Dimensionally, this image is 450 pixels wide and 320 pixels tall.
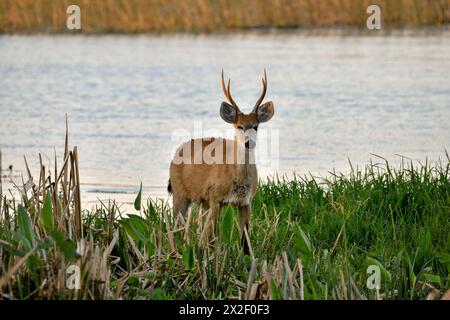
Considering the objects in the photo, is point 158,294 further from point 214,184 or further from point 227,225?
point 214,184

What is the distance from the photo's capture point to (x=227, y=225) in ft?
23.1

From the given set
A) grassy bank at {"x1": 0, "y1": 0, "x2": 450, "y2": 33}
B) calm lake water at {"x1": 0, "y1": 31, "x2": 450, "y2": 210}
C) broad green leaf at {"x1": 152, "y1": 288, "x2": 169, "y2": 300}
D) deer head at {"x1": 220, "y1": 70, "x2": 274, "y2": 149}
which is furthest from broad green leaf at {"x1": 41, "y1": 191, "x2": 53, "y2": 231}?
grassy bank at {"x1": 0, "y1": 0, "x2": 450, "y2": 33}

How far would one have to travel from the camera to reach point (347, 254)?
305 inches

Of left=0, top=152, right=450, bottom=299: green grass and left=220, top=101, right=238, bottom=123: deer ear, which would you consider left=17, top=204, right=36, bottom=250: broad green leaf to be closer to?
left=0, top=152, right=450, bottom=299: green grass

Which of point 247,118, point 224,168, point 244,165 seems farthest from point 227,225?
point 224,168

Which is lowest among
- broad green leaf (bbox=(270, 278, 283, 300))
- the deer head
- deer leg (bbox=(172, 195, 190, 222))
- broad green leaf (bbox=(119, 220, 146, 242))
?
deer leg (bbox=(172, 195, 190, 222))

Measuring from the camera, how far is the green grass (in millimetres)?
6254

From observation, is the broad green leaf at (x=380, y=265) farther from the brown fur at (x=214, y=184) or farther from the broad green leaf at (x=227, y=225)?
the brown fur at (x=214, y=184)

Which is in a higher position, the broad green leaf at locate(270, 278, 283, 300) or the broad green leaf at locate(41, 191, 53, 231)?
the broad green leaf at locate(41, 191, 53, 231)

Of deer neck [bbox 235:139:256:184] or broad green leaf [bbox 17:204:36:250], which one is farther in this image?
deer neck [bbox 235:139:256:184]

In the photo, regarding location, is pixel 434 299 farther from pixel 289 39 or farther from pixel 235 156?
pixel 289 39

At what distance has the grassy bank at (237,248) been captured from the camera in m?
6.25

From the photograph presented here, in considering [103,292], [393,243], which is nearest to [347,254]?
[393,243]

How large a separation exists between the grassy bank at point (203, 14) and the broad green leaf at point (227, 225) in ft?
66.3
